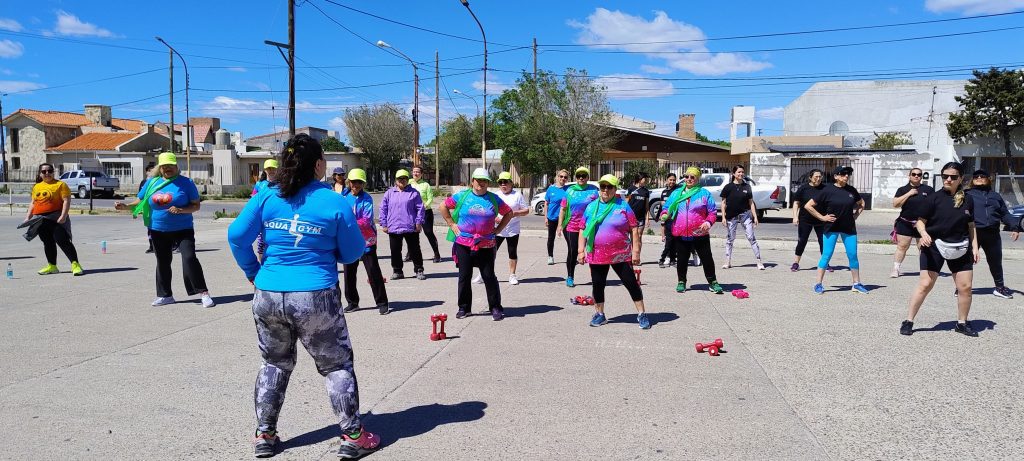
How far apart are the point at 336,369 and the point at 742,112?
62981 mm

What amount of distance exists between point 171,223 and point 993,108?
37.8 m

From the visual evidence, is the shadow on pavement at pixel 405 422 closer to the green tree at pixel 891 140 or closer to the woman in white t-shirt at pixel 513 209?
the woman in white t-shirt at pixel 513 209

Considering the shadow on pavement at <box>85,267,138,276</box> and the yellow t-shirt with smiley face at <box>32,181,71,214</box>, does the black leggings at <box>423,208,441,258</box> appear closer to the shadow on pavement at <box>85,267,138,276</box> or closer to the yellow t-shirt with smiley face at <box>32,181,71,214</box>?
the shadow on pavement at <box>85,267,138,276</box>

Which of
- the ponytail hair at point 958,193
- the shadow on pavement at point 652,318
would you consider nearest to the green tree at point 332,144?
the shadow on pavement at point 652,318

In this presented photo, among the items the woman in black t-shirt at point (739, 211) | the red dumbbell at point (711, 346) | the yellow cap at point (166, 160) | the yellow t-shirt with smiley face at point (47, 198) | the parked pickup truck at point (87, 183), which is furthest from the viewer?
the parked pickup truck at point (87, 183)

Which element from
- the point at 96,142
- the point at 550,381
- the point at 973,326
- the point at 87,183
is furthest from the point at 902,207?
the point at 96,142

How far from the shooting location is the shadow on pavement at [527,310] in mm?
8047

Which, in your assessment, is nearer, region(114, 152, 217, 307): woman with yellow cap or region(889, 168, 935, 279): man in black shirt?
region(114, 152, 217, 307): woman with yellow cap

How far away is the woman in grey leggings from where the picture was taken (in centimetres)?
382

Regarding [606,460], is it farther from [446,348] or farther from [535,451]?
[446,348]

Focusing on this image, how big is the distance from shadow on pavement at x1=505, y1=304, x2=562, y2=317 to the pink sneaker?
3.99 meters

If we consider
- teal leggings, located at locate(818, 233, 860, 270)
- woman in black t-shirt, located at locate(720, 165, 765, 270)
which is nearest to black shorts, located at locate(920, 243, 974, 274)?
teal leggings, located at locate(818, 233, 860, 270)

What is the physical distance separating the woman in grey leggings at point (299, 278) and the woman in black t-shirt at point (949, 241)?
553cm

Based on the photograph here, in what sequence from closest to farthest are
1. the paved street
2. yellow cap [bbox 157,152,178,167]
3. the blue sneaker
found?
the paved street < the blue sneaker < yellow cap [bbox 157,152,178,167]
